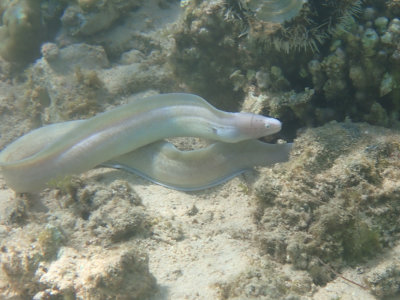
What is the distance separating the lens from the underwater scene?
265cm

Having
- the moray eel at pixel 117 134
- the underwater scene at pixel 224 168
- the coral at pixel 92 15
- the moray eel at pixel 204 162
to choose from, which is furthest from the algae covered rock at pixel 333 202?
the coral at pixel 92 15

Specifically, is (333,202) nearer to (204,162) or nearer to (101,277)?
(204,162)

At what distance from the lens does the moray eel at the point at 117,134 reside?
13.5 ft

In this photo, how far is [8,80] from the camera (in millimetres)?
7449

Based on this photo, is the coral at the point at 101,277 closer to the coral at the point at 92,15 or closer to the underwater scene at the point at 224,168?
the underwater scene at the point at 224,168

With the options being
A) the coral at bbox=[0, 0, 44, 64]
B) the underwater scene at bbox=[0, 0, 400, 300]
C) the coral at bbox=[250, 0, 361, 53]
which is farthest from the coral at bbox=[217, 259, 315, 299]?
the coral at bbox=[0, 0, 44, 64]

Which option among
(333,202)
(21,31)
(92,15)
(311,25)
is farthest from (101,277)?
(21,31)

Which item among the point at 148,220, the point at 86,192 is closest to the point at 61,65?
the point at 86,192

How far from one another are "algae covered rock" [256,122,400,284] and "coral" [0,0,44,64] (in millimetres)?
6678

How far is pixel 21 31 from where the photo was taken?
6.95 metres

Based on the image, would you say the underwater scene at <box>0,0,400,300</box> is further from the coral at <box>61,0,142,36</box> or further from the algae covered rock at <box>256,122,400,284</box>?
the coral at <box>61,0,142,36</box>

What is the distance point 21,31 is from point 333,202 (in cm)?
741

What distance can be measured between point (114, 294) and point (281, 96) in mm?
3049

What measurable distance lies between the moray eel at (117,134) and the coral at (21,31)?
3.57 meters
